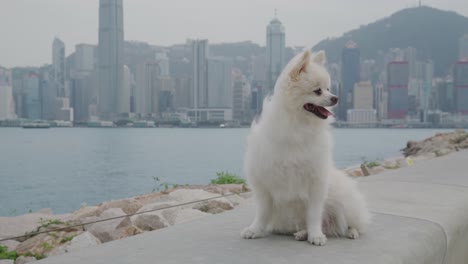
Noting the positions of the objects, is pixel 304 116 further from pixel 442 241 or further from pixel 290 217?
pixel 442 241

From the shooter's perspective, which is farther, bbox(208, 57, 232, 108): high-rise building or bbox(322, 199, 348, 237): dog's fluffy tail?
bbox(208, 57, 232, 108): high-rise building

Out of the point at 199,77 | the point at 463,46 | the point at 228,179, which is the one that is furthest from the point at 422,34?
the point at 228,179

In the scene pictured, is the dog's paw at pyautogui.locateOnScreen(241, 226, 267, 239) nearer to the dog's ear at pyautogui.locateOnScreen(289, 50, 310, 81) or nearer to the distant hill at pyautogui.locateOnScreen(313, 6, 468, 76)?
the dog's ear at pyautogui.locateOnScreen(289, 50, 310, 81)

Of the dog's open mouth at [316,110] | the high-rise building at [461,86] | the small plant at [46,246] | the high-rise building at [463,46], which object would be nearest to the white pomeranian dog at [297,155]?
the dog's open mouth at [316,110]

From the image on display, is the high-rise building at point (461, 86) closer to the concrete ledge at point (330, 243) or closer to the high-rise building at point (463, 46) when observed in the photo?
the high-rise building at point (463, 46)

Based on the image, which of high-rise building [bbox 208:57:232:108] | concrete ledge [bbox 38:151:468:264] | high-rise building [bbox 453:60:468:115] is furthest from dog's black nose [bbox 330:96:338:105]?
high-rise building [bbox 453:60:468:115]

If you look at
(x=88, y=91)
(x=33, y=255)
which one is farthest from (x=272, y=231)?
(x=88, y=91)
